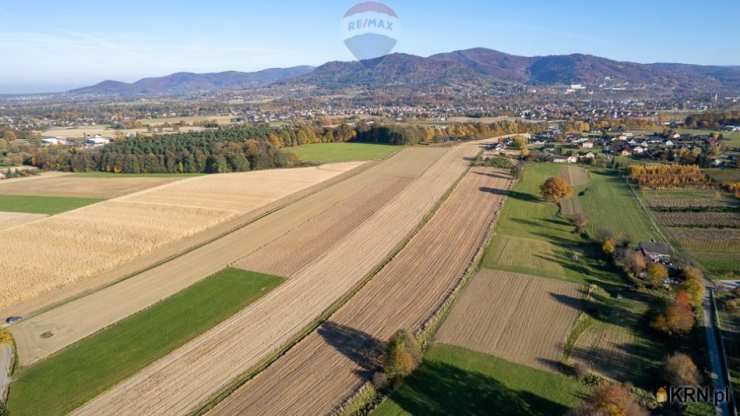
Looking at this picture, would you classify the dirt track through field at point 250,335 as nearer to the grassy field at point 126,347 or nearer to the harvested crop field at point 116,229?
the grassy field at point 126,347

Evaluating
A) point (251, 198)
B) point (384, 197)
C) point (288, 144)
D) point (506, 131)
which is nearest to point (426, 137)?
point (506, 131)

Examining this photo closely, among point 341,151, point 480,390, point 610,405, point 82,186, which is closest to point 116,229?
point 82,186

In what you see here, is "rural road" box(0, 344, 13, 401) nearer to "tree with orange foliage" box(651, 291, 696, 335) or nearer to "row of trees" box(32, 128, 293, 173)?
"tree with orange foliage" box(651, 291, 696, 335)

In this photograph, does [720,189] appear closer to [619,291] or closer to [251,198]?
[619,291]

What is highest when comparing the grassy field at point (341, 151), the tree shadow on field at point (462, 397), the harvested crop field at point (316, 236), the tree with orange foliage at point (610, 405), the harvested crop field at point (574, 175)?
the grassy field at point (341, 151)

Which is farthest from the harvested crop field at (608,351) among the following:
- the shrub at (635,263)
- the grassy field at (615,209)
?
the grassy field at (615,209)

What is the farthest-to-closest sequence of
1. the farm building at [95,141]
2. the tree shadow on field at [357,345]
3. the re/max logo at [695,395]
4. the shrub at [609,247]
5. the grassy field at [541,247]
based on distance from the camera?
1. the farm building at [95,141]
2. the shrub at [609,247]
3. the grassy field at [541,247]
4. the tree shadow on field at [357,345]
5. the re/max logo at [695,395]
